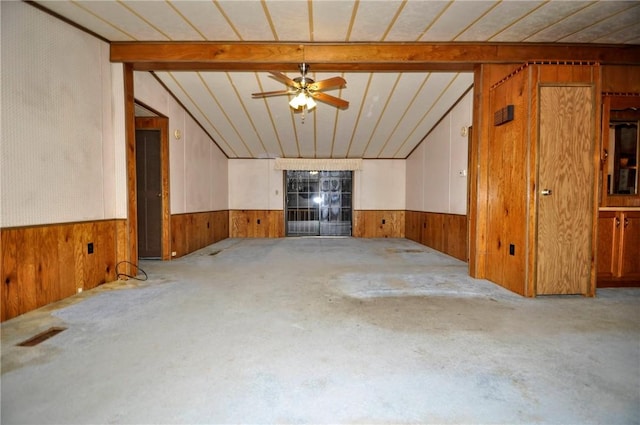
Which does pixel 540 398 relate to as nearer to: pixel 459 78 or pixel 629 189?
pixel 629 189

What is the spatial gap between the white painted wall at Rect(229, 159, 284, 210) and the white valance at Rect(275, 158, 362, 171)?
0.36 metres

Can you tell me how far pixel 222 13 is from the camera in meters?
3.03

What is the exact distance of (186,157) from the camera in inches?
227

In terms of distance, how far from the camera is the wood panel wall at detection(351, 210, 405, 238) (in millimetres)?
8650

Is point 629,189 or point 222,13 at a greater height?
point 222,13

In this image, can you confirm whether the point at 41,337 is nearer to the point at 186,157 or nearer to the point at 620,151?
the point at 186,157

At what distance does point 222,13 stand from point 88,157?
80.8 inches

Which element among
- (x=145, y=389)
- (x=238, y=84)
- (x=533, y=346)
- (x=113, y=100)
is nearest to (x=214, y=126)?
(x=238, y=84)

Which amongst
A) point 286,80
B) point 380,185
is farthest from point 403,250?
point 286,80

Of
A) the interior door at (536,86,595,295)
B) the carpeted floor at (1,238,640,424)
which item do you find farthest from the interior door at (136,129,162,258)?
the interior door at (536,86,595,295)

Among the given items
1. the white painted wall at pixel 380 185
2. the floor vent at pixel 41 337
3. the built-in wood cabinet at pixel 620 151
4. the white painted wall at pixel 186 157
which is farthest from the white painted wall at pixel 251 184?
the built-in wood cabinet at pixel 620 151

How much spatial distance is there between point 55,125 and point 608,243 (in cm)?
580

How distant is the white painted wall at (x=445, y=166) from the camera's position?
5184 millimetres

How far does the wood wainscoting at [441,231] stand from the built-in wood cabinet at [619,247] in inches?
66.7
